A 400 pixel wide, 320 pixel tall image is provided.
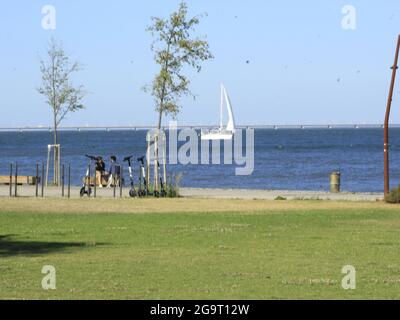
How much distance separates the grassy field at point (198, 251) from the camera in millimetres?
15258

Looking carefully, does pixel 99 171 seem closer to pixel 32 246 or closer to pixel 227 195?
pixel 227 195

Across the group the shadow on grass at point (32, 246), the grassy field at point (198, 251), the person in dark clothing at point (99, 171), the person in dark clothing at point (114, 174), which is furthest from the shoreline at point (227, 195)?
the shadow on grass at point (32, 246)

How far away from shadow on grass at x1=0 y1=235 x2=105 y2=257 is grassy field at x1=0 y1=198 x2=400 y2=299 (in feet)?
0.06

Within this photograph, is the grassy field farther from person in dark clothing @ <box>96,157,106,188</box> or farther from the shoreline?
person in dark clothing @ <box>96,157,106,188</box>

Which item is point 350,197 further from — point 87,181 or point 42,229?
point 42,229

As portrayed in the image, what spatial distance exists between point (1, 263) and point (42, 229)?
6.62m

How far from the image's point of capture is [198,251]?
795 inches

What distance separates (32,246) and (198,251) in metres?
3.33

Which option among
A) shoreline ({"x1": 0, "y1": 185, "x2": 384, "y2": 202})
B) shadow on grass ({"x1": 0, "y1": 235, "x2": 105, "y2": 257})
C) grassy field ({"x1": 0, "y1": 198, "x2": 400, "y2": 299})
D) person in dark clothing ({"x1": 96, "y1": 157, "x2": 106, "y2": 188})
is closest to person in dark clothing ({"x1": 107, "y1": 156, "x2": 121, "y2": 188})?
person in dark clothing ({"x1": 96, "y1": 157, "x2": 106, "y2": 188})

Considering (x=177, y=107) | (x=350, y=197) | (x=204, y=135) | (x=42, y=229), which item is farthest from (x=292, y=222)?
(x=204, y=135)

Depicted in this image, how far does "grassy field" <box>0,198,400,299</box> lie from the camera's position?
1526 cm

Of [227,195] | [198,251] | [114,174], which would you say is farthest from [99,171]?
[198,251]

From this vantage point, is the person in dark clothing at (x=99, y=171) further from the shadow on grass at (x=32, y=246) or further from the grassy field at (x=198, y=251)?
the shadow on grass at (x=32, y=246)
